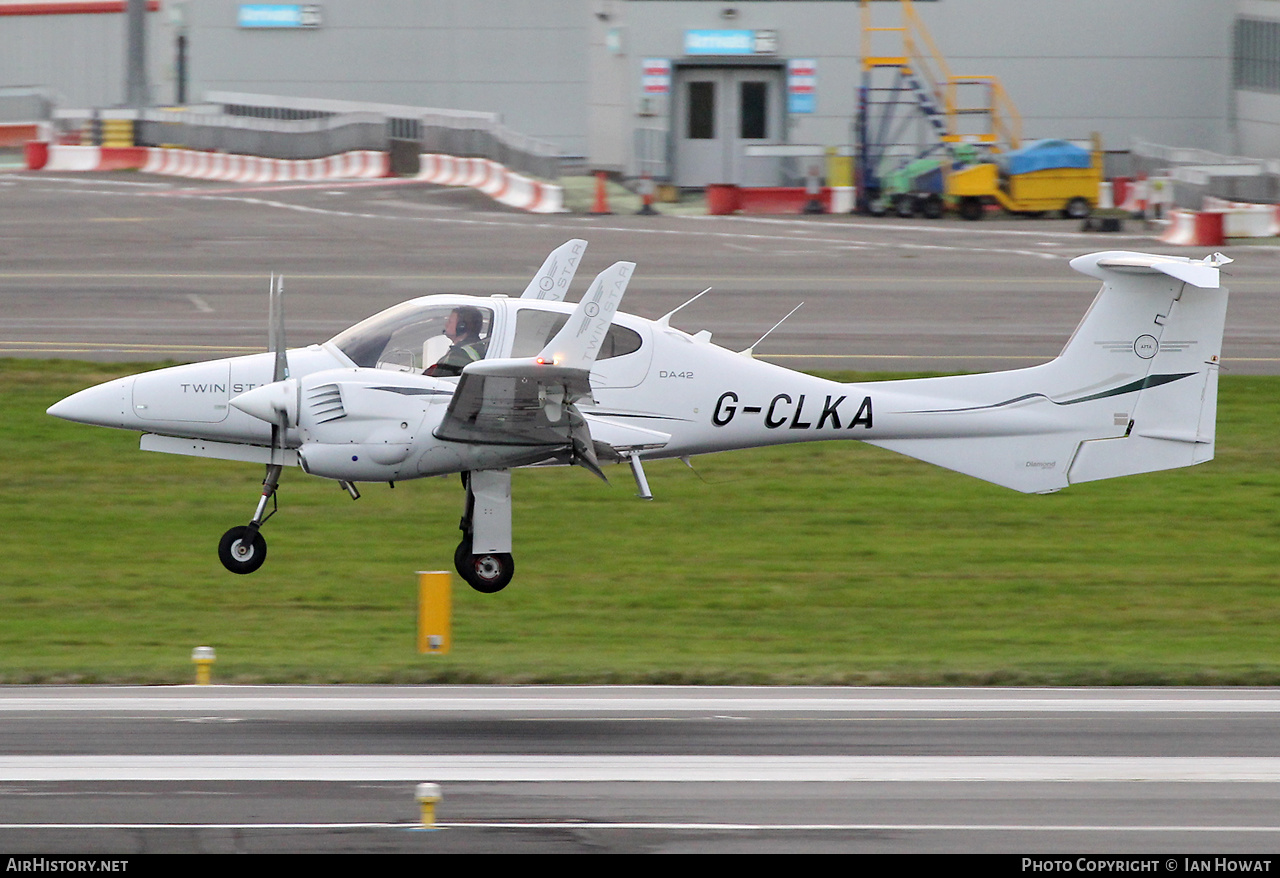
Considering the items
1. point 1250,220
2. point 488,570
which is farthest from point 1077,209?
point 488,570

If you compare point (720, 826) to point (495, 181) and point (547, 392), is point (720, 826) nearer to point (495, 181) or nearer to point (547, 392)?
point (547, 392)

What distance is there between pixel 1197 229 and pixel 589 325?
2615cm

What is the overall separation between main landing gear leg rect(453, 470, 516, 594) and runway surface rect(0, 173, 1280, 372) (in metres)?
10.8

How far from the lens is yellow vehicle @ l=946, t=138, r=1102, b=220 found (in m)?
40.9

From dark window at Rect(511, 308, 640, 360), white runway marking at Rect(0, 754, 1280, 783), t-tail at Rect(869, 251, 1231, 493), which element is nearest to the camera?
white runway marking at Rect(0, 754, 1280, 783)

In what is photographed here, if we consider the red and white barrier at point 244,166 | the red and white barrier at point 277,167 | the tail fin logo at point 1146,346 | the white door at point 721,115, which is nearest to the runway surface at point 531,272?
the red and white barrier at point 277,167

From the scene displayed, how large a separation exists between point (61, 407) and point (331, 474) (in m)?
2.53

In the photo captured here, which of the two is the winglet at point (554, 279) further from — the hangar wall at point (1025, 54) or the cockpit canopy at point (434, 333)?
the hangar wall at point (1025, 54)

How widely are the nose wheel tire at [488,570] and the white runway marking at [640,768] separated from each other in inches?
132

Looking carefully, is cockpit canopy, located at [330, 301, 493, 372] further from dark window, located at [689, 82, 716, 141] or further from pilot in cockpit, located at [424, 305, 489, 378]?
dark window, located at [689, 82, 716, 141]

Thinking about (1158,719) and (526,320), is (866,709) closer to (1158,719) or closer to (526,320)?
(1158,719)

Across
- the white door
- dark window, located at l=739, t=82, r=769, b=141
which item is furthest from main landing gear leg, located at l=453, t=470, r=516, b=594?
dark window, located at l=739, t=82, r=769, b=141

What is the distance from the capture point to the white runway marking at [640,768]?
40.1 feet
